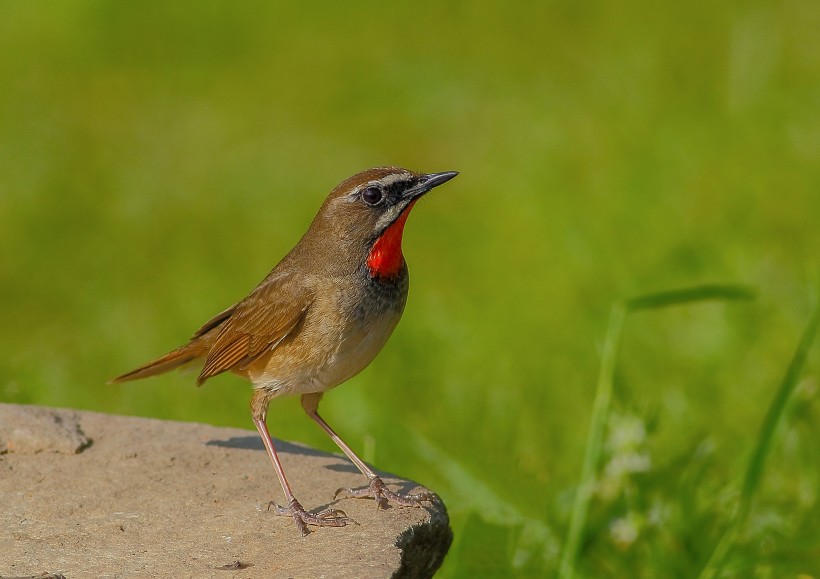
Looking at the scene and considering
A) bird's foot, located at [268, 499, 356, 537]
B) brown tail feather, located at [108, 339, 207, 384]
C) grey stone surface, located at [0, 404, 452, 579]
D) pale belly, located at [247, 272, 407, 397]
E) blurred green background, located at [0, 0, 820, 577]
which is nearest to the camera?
grey stone surface, located at [0, 404, 452, 579]

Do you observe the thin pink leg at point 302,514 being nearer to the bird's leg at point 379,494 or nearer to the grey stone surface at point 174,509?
the grey stone surface at point 174,509

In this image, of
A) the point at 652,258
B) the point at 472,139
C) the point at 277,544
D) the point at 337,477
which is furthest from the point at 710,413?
the point at 472,139

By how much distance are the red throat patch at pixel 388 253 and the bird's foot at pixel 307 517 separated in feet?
3.45

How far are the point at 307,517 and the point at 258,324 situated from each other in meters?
1.09

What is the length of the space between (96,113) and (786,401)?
9.45 m

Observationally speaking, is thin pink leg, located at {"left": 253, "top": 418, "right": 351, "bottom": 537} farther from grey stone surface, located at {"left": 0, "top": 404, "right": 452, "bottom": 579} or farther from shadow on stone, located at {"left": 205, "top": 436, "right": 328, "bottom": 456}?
shadow on stone, located at {"left": 205, "top": 436, "right": 328, "bottom": 456}

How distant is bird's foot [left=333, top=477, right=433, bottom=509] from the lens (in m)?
5.06

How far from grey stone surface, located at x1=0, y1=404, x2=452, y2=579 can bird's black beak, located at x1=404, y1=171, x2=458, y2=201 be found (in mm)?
1184

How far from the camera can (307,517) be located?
15.7ft

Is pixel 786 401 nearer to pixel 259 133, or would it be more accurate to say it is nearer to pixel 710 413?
pixel 710 413

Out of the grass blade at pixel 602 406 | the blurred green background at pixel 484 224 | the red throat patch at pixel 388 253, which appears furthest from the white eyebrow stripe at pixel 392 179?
the blurred green background at pixel 484 224

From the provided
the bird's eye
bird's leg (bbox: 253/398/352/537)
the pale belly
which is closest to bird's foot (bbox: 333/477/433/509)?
bird's leg (bbox: 253/398/352/537)

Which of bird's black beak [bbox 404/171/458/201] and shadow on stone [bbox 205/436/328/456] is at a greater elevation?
bird's black beak [bbox 404/171/458/201]

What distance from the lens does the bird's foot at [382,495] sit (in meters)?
5.06
